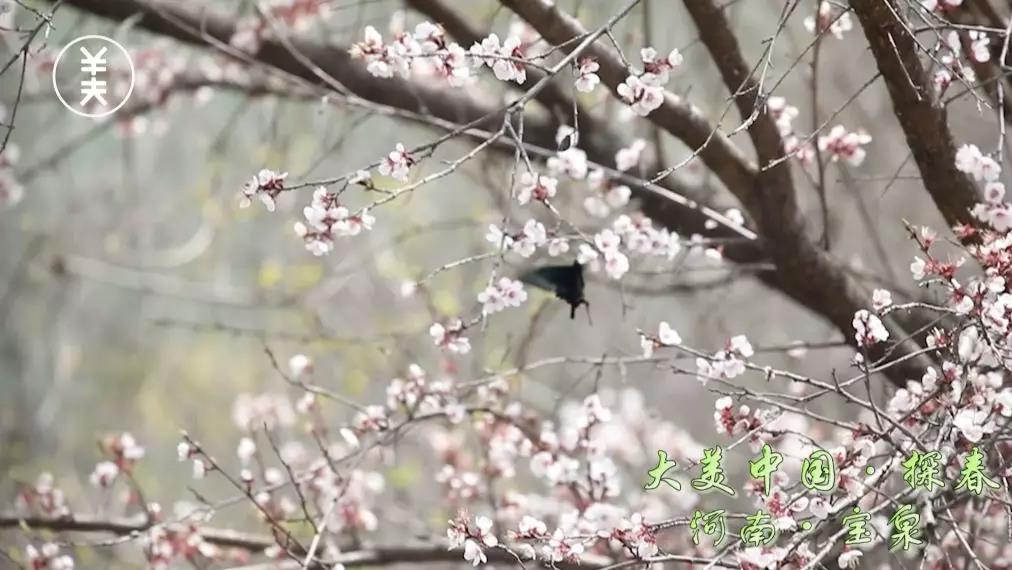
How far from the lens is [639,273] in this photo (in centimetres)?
129

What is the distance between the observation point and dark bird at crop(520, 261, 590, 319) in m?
1.10

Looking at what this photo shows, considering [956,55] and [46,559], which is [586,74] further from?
[46,559]

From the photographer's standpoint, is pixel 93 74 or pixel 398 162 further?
pixel 93 74

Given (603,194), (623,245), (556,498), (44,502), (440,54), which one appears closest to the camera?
(440,54)

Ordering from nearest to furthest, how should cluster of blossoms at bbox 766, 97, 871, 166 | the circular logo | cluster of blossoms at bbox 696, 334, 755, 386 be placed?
cluster of blossoms at bbox 696, 334, 755, 386, cluster of blossoms at bbox 766, 97, 871, 166, the circular logo

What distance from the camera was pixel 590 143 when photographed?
146 cm

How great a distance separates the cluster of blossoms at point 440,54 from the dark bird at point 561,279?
0.25 metres

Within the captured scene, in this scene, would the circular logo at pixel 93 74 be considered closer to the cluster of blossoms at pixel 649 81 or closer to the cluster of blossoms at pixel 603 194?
the cluster of blossoms at pixel 603 194

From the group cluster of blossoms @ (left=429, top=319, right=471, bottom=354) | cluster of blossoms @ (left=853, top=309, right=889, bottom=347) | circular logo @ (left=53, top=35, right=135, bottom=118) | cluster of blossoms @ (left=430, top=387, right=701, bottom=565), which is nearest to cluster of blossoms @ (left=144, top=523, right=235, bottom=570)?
cluster of blossoms @ (left=430, top=387, right=701, bottom=565)

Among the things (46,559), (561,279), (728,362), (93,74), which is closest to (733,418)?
(728,362)

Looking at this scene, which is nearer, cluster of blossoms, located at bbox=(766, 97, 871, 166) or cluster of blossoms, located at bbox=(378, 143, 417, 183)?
cluster of blossoms, located at bbox=(378, 143, 417, 183)

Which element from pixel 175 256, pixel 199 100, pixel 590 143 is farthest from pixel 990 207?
pixel 175 256

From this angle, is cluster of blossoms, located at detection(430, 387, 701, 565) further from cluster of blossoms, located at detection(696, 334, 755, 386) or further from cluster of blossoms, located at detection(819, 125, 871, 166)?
cluster of blossoms, located at detection(819, 125, 871, 166)

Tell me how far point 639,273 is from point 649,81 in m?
0.38
